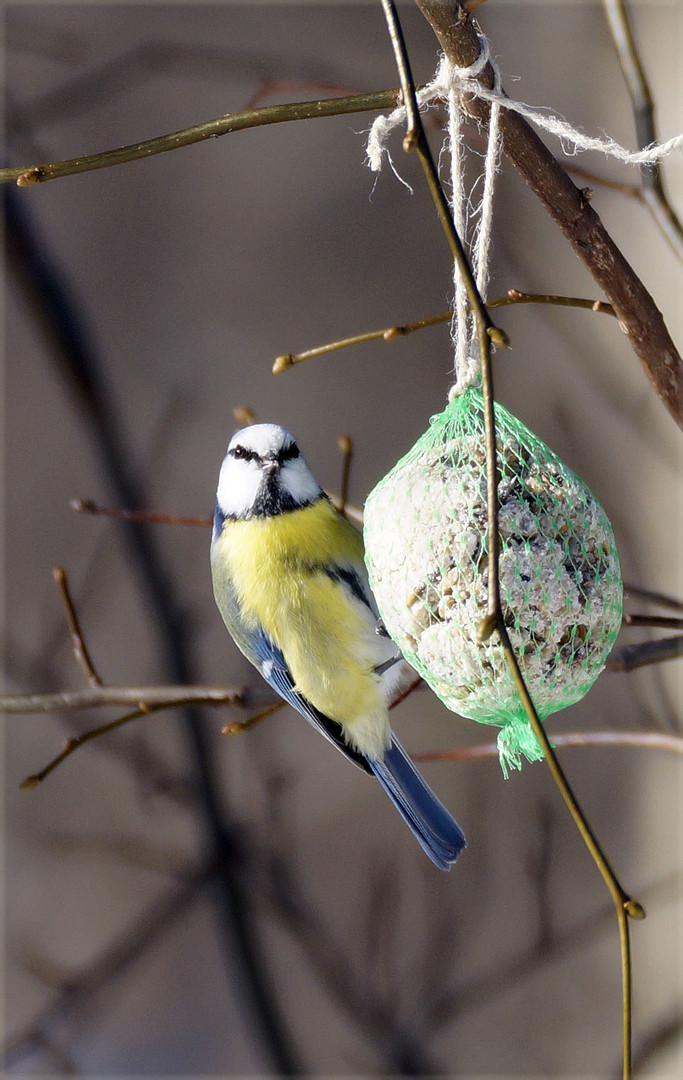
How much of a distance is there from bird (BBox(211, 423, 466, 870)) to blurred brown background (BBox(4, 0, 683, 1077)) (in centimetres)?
69

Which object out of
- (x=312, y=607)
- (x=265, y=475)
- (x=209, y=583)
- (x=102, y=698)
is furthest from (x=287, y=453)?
(x=209, y=583)

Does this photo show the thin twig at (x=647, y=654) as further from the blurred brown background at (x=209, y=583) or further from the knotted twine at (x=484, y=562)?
the blurred brown background at (x=209, y=583)

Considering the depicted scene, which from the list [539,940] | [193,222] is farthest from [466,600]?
[193,222]

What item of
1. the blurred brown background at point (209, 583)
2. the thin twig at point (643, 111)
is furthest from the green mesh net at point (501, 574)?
the blurred brown background at point (209, 583)

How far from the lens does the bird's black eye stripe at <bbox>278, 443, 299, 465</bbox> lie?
3.05 ft

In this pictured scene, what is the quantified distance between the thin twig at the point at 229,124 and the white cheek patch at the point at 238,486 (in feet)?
1.35

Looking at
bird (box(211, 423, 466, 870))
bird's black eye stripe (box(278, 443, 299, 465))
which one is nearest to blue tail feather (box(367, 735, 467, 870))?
bird (box(211, 423, 466, 870))

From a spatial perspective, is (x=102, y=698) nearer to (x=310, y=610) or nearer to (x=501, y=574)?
(x=310, y=610)

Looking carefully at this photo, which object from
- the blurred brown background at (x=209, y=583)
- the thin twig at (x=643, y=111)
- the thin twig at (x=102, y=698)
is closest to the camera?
the thin twig at (x=643, y=111)

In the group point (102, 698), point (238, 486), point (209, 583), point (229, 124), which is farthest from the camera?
point (209, 583)

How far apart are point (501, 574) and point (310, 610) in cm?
35

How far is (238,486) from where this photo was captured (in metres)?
1.00

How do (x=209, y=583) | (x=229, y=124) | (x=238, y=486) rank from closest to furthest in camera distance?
1. (x=229, y=124)
2. (x=238, y=486)
3. (x=209, y=583)

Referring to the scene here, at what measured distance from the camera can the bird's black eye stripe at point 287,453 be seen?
0.93 metres
